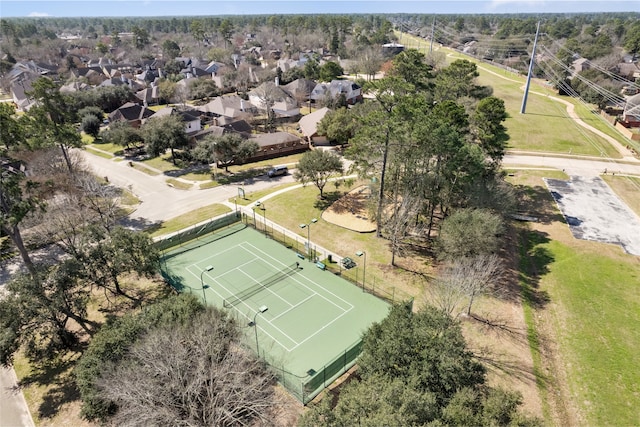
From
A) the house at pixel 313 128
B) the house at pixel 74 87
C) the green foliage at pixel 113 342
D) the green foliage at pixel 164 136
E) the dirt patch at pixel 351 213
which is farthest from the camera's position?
the house at pixel 74 87

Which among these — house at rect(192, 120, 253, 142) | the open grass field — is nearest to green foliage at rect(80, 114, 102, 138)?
house at rect(192, 120, 253, 142)

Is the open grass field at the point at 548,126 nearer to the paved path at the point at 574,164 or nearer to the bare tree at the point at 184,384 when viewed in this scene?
the paved path at the point at 574,164

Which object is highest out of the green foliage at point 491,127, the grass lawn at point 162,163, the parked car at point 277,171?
the green foliage at point 491,127

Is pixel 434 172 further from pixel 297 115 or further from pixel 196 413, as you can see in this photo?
pixel 297 115

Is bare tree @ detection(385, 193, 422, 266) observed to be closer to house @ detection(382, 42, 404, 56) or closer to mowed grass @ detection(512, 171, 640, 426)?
mowed grass @ detection(512, 171, 640, 426)

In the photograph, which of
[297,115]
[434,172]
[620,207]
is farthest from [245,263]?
[297,115]

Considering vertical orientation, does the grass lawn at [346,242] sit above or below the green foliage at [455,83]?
below

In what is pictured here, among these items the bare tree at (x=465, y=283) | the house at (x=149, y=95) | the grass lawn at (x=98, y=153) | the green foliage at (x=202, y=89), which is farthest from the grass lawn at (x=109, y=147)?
the bare tree at (x=465, y=283)
